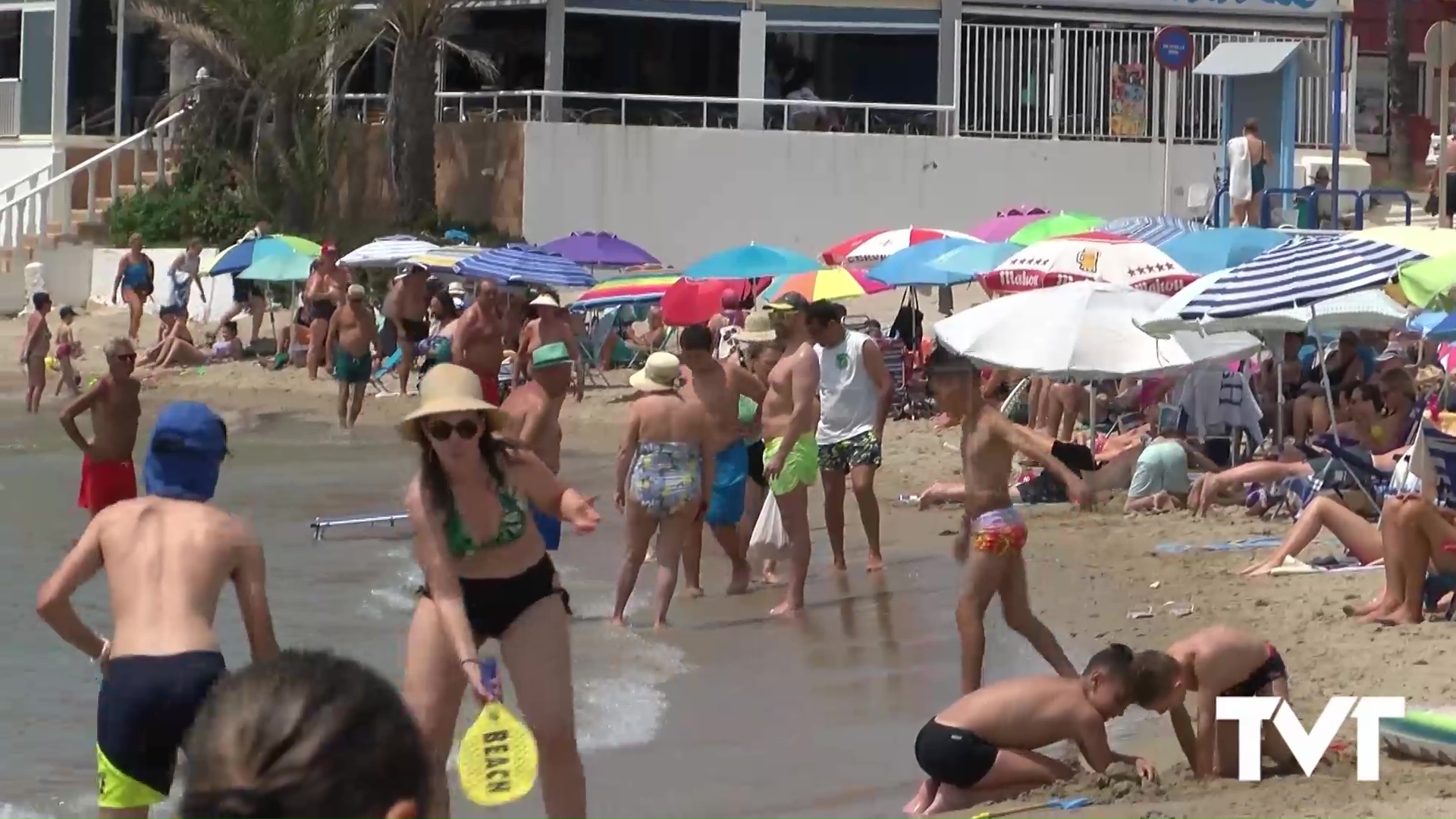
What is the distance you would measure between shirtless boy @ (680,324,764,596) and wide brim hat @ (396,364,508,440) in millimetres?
3832

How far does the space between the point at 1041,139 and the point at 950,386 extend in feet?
62.0

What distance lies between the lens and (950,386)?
746 centimetres

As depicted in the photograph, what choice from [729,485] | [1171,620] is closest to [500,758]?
[1171,620]

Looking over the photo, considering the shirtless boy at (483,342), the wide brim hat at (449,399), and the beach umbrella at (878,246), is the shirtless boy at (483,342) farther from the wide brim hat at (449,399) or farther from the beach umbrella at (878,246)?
the beach umbrella at (878,246)

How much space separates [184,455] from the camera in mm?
4895

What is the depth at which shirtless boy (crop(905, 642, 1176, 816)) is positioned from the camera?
6.32m

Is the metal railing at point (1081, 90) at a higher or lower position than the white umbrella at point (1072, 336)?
higher

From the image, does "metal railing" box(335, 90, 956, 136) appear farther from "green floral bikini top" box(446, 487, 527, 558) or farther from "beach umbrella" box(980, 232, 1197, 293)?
"green floral bikini top" box(446, 487, 527, 558)

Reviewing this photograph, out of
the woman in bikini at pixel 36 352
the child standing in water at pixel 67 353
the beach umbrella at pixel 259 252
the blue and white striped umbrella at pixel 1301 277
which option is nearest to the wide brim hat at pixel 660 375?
the blue and white striped umbrella at pixel 1301 277

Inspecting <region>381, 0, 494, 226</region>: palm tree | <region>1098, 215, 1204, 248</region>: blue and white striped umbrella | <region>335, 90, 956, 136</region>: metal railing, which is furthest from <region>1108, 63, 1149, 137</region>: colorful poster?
<region>381, 0, 494, 226</region>: palm tree

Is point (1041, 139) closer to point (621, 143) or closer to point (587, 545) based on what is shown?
point (621, 143)

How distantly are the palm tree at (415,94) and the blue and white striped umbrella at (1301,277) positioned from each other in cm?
1430

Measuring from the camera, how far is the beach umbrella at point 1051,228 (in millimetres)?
18281

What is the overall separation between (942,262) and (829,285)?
1588 mm
